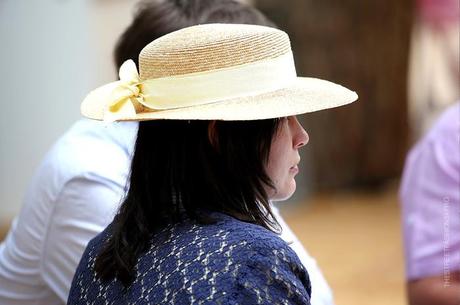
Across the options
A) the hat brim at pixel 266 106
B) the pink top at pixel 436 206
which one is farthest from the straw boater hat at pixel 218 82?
the pink top at pixel 436 206

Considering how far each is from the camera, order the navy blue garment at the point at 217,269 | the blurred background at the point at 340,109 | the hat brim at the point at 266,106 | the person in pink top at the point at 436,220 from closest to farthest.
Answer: the navy blue garment at the point at 217,269
the hat brim at the point at 266,106
the person in pink top at the point at 436,220
the blurred background at the point at 340,109

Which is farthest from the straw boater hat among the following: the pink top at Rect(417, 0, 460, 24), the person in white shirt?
the pink top at Rect(417, 0, 460, 24)

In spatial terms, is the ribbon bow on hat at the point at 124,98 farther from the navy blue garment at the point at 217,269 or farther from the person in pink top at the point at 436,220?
the person in pink top at the point at 436,220

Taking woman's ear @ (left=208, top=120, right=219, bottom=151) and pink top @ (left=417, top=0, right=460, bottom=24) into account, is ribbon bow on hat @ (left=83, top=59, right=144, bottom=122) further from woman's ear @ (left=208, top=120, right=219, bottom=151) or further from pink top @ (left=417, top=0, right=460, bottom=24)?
pink top @ (left=417, top=0, right=460, bottom=24)

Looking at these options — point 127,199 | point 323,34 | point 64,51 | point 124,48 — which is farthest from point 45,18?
point 127,199

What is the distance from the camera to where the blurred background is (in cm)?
514

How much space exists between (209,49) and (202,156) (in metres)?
0.18

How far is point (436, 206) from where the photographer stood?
236 cm

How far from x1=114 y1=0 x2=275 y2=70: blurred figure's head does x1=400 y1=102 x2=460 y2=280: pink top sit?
0.52m

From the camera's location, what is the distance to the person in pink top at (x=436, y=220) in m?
2.32

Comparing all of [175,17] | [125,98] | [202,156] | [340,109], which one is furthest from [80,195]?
[340,109]

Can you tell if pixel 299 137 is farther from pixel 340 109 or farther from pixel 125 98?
pixel 340 109

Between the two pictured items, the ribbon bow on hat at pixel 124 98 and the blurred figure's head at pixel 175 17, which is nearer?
the ribbon bow on hat at pixel 124 98

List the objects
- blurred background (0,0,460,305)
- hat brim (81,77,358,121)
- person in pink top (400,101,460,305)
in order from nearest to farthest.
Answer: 1. hat brim (81,77,358,121)
2. person in pink top (400,101,460,305)
3. blurred background (0,0,460,305)
